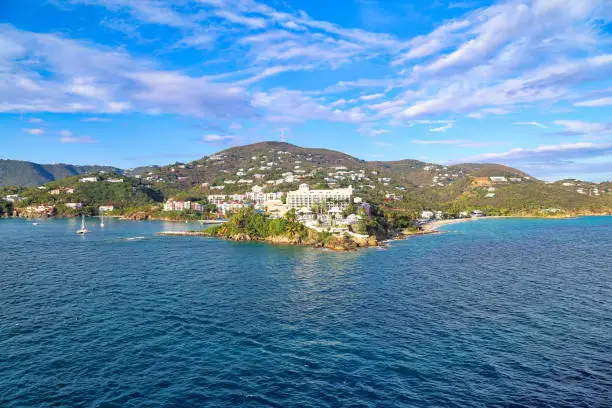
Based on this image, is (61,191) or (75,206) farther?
(61,191)

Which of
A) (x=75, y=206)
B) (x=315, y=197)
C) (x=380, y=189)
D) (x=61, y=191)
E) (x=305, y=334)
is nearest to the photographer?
(x=305, y=334)

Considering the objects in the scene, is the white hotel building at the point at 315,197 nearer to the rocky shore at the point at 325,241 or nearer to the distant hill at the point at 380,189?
the distant hill at the point at 380,189

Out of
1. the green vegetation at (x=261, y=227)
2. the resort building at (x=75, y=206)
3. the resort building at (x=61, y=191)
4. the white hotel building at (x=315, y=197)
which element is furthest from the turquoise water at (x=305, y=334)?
the resort building at (x=61, y=191)

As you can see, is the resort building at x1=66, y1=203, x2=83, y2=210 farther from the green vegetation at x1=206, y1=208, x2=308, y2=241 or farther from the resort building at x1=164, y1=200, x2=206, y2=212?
the green vegetation at x1=206, y1=208, x2=308, y2=241

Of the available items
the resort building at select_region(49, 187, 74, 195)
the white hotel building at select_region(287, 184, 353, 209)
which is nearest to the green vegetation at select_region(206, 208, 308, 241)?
the white hotel building at select_region(287, 184, 353, 209)

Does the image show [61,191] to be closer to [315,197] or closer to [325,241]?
[315,197]

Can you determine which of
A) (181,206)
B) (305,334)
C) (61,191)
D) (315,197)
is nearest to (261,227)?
(315,197)

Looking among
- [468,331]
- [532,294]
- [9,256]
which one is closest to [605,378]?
[468,331]

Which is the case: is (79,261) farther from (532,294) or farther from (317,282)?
(532,294)

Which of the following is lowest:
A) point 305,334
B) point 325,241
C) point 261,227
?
point 305,334
